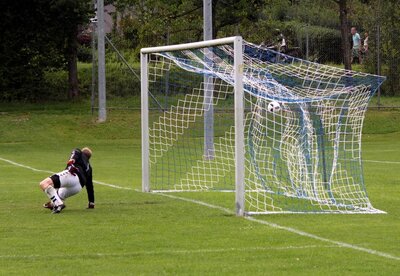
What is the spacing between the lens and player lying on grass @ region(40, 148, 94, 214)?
1683 centimetres

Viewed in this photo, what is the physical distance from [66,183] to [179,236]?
11.4 ft

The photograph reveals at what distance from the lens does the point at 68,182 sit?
1691 cm

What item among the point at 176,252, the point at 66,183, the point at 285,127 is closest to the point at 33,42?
the point at 285,127

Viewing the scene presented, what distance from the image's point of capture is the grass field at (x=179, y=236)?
38.3 feet

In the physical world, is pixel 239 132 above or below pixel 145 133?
above

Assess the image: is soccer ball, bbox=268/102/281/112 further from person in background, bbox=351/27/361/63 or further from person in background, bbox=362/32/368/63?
person in background, bbox=351/27/361/63

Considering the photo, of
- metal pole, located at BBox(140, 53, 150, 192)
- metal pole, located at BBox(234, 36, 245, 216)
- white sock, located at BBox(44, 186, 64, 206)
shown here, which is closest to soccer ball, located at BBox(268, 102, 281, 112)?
metal pole, located at BBox(234, 36, 245, 216)

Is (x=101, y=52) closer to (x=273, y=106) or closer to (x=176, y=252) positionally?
(x=273, y=106)

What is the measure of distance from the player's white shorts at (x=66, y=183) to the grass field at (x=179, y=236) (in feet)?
1.20

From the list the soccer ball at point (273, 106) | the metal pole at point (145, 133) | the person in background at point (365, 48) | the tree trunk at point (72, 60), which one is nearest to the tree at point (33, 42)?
the tree trunk at point (72, 60)

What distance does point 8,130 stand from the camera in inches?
1550

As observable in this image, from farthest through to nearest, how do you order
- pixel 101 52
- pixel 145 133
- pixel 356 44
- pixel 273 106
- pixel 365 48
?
pixel 356 44 → pixel 365 48 → pixel 101 52 → pixel 145 133 → pixel 273 106

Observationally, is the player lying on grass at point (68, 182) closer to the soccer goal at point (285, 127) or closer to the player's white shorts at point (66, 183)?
the player's white shorts at point (66, 183)

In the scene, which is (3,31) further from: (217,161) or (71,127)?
(217,161)
